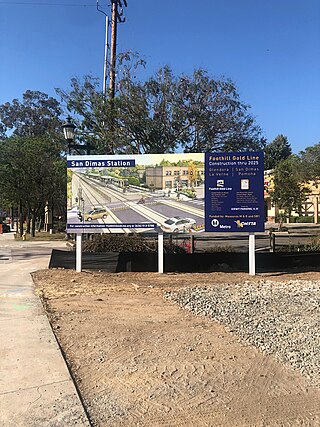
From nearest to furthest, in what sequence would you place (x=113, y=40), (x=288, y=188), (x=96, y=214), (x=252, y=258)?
1. (x=252, y=258)
2. (x=96, y=214)
3. (x=113, y=40)
4. (x=288, y=188)

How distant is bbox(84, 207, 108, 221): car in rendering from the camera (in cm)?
1167

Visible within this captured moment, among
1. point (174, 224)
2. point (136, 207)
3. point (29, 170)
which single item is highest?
point (29, 170)

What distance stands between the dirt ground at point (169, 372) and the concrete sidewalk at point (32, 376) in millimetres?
152

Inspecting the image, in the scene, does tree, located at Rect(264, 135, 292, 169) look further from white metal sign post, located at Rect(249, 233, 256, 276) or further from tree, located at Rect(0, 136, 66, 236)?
white metal sign post, located at Rect(249, 233, 256, 276)

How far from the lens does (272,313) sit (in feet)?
22.9

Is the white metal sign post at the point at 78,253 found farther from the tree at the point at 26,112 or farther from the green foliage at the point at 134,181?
the tree at the point at 26,112

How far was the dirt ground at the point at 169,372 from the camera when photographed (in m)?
3.51

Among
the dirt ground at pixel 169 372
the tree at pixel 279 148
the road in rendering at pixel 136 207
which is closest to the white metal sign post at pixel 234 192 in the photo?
the road in rendering at pixel 136 207

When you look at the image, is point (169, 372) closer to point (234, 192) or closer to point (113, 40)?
point (234, 192)

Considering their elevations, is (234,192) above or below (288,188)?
below

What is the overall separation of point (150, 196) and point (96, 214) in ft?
5.20

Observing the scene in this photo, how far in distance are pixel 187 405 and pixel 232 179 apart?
8361mm

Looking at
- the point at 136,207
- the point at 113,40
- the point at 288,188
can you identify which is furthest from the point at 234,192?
the point at 288,188

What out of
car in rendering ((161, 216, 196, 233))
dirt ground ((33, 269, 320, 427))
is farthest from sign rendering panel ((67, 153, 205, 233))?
dirt ground ((33, 269, 320, 427))
